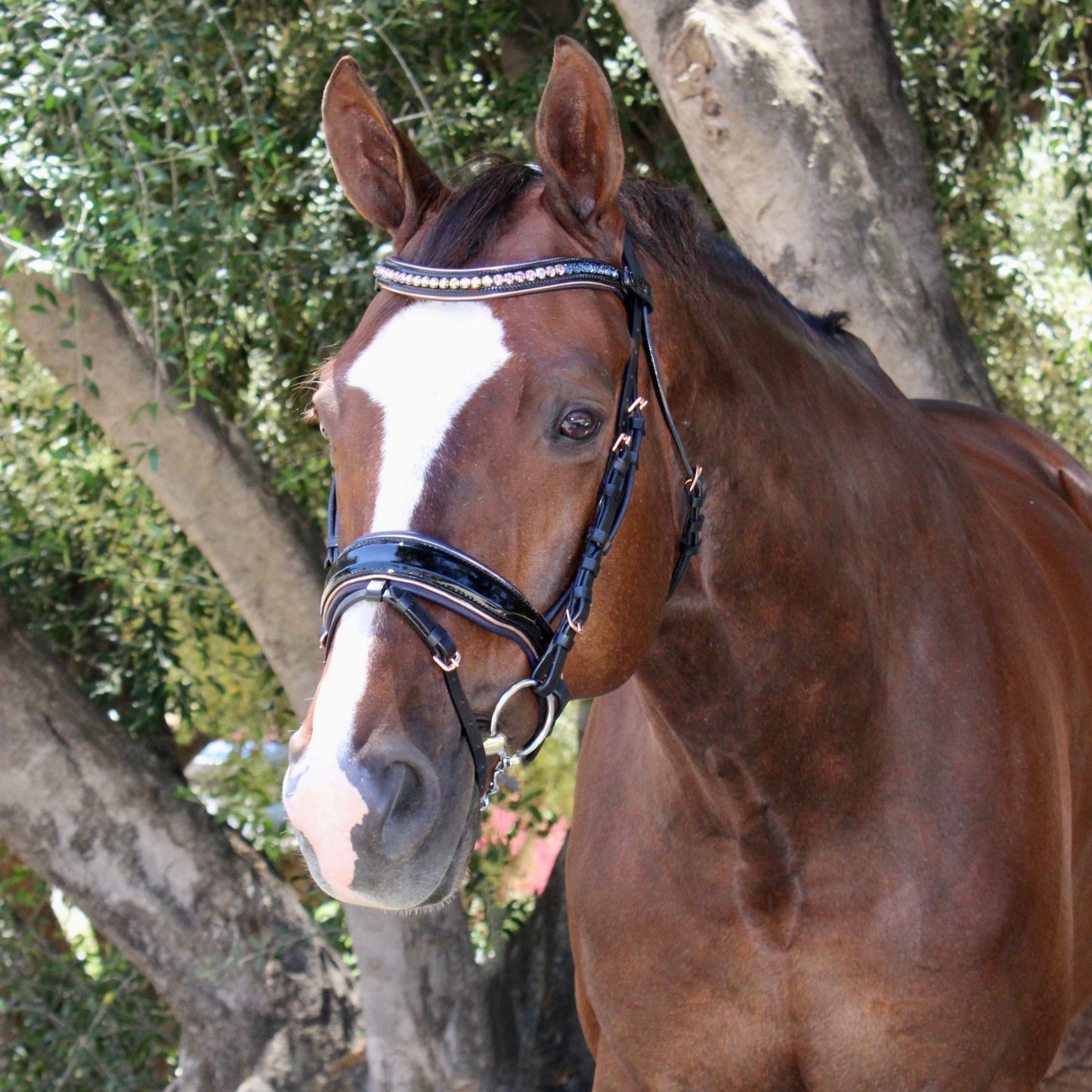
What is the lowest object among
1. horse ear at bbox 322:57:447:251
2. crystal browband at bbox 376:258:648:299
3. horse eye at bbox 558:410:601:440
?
horse eye at bbox 558:410:601:440

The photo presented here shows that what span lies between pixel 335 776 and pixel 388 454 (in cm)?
37

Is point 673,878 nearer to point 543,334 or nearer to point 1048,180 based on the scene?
point 543,334

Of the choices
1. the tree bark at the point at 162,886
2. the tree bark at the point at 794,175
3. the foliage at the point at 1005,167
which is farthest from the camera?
the foliage at the point at 1005,167

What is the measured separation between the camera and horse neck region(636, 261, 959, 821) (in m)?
1.80

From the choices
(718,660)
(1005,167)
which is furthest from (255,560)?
(1005,167)

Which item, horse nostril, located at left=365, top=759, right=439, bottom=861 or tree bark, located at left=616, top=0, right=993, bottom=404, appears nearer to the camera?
horse nostril, located at left=365, top=759, right=439, bottom=861

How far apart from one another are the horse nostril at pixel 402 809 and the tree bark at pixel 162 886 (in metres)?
2.49

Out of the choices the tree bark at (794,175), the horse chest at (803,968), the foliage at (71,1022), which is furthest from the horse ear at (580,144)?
the foliage at (71,1022)

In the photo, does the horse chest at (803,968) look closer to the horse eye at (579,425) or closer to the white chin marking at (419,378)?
the horse eye at (579,425)

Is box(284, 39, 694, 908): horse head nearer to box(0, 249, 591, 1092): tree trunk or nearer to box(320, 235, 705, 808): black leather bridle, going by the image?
box(320, 235, 705, 808): black leather bridle

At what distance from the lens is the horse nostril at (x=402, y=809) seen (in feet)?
4.33

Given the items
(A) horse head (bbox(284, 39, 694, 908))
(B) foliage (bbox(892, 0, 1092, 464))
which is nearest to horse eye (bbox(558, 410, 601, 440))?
(A) horse head (bbox(284, 39, 694, 908))

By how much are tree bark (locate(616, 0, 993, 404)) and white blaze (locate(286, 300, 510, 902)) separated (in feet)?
6.42

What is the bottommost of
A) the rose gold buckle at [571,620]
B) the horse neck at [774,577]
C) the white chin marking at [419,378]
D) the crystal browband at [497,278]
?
the horse neck at [774,577]
